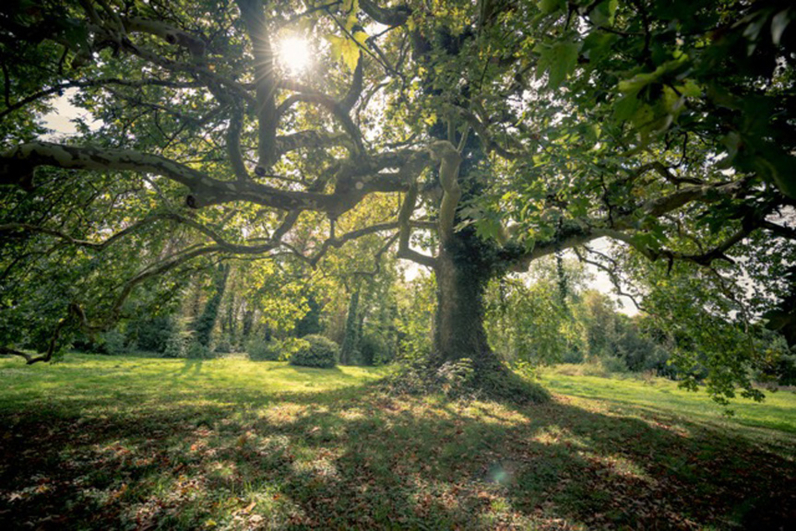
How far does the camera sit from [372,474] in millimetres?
4191

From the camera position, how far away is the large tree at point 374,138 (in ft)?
5.61

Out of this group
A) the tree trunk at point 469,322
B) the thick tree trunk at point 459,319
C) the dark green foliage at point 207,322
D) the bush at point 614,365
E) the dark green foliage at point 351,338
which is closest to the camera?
the tree trunk at point 469,322

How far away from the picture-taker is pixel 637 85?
98 centimetres

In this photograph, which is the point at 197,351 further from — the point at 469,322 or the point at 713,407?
the point at 713,407

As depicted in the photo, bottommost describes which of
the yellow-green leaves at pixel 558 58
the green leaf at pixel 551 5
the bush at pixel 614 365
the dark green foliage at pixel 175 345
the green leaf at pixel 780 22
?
the bush at pixel 614 365

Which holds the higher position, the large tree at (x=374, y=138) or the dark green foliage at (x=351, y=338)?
the large tree at (x=374, y=138)

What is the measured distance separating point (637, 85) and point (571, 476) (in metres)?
5.12

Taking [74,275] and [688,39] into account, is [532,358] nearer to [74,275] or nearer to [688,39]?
[688,39]

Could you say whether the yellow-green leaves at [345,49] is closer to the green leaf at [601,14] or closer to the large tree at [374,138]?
the large tree at [374,138]

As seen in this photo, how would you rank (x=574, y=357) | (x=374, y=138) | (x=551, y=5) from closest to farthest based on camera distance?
1. (x=551, y=5)
2. (x=374, y=138)
3. (x=574, y=357)

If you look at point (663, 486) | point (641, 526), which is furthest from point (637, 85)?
point (663, 486)

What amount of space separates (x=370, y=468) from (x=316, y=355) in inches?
704

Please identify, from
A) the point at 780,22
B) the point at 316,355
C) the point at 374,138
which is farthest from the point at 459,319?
the point at 316,355

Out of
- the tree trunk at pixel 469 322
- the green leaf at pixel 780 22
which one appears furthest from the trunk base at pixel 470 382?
the green leaf at pixel 780 22
